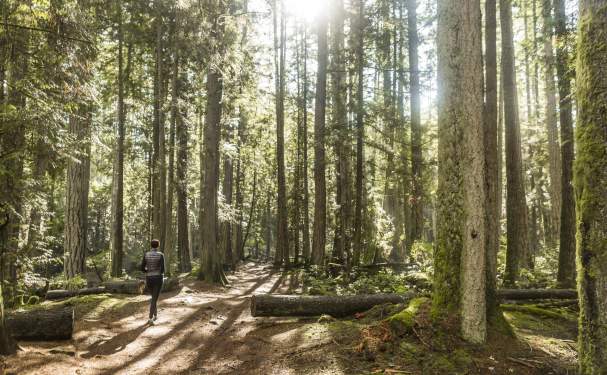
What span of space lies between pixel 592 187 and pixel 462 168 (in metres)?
1.96

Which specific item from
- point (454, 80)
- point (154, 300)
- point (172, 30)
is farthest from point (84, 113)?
point (454, 80)

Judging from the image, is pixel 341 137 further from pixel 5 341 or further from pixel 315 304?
pixel 5 341

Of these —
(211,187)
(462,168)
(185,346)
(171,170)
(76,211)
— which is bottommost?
(185,346)

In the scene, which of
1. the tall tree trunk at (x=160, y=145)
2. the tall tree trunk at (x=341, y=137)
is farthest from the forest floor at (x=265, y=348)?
the tall tree trunk at (x=341, y=137)

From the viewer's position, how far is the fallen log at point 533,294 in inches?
379

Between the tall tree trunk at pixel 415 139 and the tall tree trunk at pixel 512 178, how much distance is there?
3.12m

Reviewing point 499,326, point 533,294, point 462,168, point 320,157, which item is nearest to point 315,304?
point 499,326

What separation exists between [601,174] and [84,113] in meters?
15.7

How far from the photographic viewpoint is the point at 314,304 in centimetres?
878

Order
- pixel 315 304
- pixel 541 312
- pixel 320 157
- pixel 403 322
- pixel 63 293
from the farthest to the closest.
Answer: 1. pixel 320 157
2. pixel 63 293
3. pixel 315 304
4. pixel 541 312
5. pixel 403 322

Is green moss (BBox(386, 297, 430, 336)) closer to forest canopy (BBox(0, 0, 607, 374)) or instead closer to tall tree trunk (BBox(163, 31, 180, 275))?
forest canopy (BBox(0, 0, 607, 374))

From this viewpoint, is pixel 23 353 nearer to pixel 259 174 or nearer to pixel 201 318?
pixel 201 318

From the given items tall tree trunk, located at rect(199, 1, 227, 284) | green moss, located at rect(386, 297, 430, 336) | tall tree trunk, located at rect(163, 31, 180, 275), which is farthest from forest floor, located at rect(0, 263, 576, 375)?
tall tree trunk, located at rect(163, 31, 180, 275)

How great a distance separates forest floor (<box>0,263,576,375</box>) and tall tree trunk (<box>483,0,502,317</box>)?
1.02 m
